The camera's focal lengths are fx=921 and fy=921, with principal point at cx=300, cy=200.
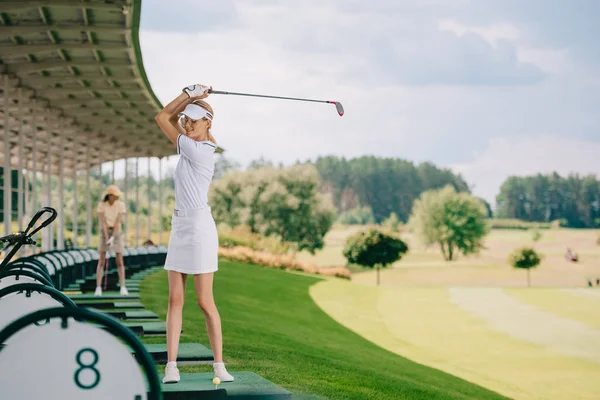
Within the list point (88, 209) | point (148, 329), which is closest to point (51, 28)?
point (148, 329)

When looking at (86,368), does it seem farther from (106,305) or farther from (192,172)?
(106,305)

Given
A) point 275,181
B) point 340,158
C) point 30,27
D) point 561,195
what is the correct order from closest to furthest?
point 30,27, point 275,181, point 561,195, point 340,158

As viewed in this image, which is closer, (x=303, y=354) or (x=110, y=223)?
(x=303, y=354)

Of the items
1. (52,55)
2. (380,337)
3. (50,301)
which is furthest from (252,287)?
(50,301)

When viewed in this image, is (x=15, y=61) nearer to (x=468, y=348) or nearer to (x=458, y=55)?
(x=468, y=348)

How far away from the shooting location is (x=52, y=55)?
619 inches

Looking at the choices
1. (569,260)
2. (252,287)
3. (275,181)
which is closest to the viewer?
(252,287)

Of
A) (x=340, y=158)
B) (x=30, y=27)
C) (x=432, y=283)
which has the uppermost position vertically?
(x=340, y=158)

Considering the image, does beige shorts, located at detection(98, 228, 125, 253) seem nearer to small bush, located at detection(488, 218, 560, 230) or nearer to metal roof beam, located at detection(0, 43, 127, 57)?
metal roof beam, located at detection(0, 43, 127, 57)

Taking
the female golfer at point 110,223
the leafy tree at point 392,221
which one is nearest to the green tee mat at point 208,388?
the female golfer at point 110,223

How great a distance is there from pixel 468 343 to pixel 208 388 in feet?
67.4

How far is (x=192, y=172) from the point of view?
5.91m

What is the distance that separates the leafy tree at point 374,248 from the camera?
64875 mm

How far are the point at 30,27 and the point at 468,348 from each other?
15066mm
